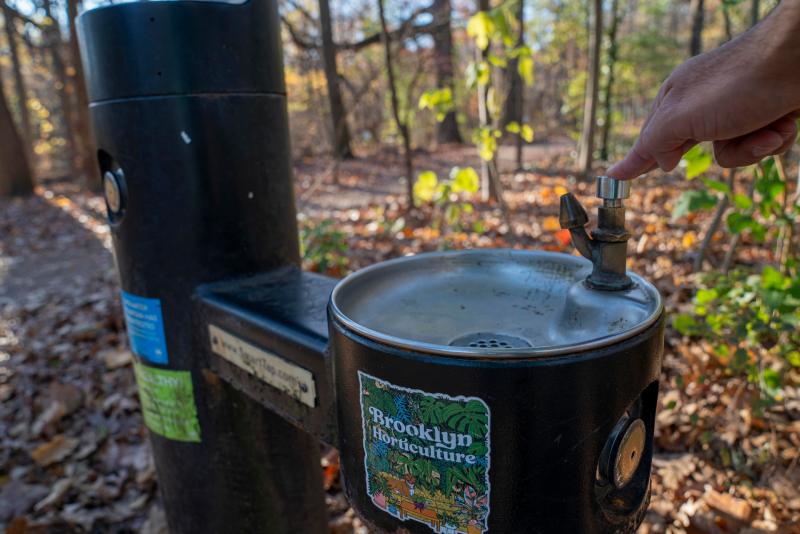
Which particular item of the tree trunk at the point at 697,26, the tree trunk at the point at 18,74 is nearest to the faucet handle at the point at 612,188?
the tree trunk at the point at 697,26

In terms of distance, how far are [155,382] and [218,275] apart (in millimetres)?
371

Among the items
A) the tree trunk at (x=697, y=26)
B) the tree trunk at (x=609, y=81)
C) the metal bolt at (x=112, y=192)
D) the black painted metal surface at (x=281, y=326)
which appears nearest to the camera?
the black painted metal surface at (x=281, y=326)

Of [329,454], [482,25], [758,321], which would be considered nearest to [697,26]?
[482,25]

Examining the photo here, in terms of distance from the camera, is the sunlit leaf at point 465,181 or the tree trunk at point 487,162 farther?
the tree trunk at point 487,162

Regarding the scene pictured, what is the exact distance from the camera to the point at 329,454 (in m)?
2.55

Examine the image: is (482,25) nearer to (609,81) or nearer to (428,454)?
(428,454)

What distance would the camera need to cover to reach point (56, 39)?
12.0m

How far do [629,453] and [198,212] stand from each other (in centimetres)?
105

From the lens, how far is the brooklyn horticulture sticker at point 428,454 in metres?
0.87

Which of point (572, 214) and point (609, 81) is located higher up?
point (609, 81)

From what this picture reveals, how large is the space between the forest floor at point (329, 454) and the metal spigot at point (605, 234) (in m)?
1.20

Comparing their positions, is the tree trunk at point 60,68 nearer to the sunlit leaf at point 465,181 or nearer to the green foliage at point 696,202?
the sunlit leaf at point 465,181

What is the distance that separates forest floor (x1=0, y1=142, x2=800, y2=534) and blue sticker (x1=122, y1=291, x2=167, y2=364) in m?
0.99

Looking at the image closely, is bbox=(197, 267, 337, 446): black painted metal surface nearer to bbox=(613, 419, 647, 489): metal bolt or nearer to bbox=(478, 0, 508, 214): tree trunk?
bbox=(613, 419, 647, 489): metal bolt
